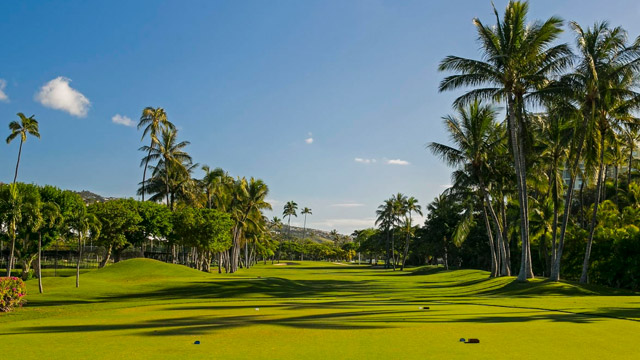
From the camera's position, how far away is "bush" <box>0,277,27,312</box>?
70.5 feet

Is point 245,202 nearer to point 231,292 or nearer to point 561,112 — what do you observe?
point 231,292

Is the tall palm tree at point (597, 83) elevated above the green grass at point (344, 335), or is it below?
above

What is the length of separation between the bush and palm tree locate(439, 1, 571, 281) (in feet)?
97.3

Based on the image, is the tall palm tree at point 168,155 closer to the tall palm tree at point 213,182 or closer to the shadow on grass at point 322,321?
the tall palm tree at point 213,182

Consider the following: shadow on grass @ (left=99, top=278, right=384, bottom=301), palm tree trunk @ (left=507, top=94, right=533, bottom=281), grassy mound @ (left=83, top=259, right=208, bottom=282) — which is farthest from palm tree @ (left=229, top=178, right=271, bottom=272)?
palm tree trunk @ (left=507, top=94, right=533, bottom=281)

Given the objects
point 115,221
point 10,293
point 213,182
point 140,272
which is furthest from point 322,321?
point 213,182

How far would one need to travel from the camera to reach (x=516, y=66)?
102 ft

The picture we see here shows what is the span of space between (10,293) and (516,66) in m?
32.6

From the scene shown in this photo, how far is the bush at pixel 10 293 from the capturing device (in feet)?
70.5

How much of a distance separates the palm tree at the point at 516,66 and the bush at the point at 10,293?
2967 centimetres

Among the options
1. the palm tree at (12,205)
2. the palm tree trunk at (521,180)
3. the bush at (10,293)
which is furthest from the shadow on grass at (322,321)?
the palm tree at (12,205)

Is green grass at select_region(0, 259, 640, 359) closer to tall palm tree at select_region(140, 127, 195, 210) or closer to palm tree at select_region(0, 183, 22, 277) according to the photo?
palm tree at select_region(0, 183, 22, 277)

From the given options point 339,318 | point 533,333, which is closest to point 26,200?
point 339,318

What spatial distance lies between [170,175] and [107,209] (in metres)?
11.9
